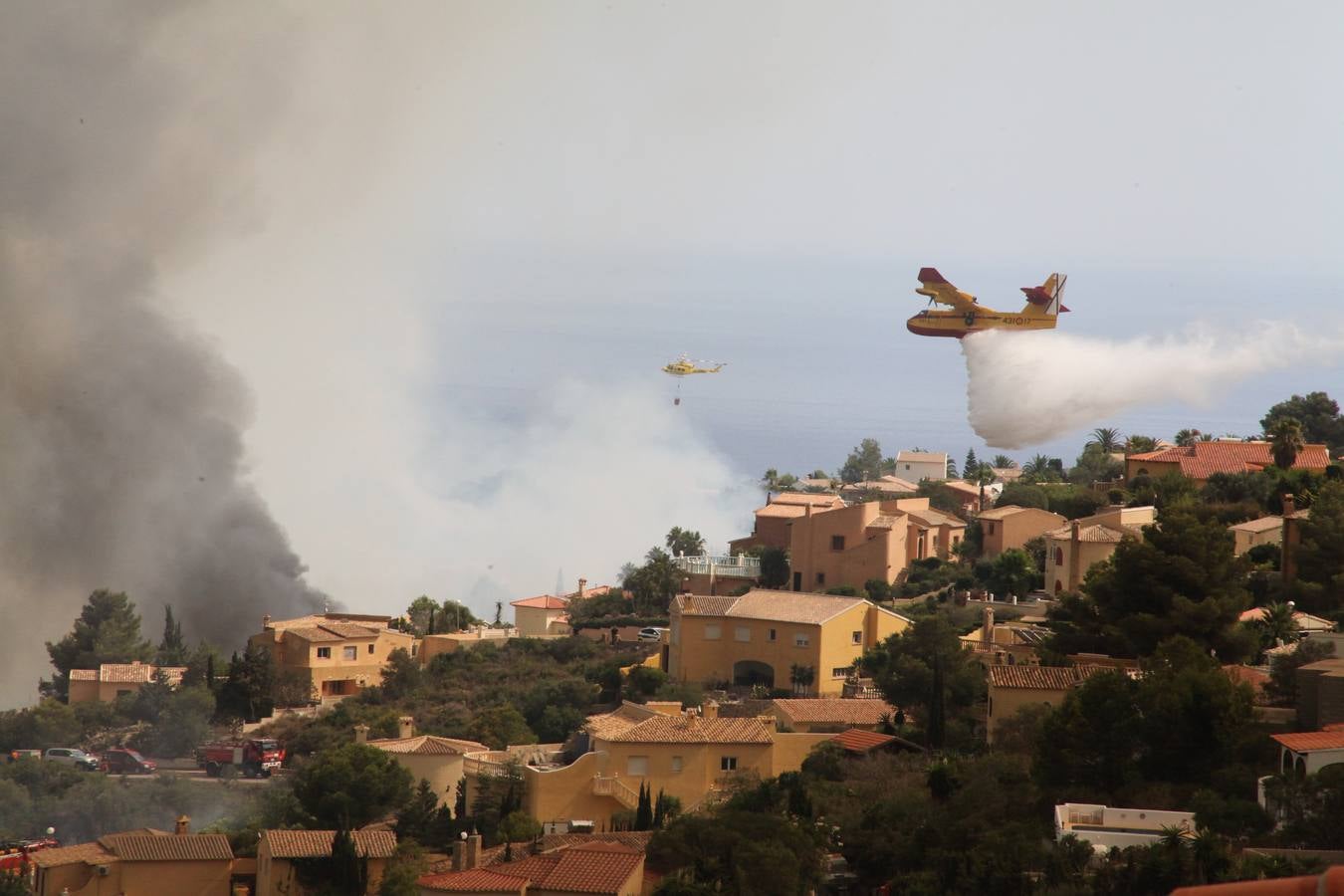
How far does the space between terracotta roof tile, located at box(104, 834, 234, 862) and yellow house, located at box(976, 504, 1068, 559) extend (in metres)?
24.9

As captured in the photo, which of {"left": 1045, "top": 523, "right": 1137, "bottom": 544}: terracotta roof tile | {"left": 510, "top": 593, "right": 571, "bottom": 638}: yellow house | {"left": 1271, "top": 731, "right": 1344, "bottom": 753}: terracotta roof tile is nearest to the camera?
{"left": 1271, "top": 731, "right": 1344, "bottom": 753}: terracotta roof tile

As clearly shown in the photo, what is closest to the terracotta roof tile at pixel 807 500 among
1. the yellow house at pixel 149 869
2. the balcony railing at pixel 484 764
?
the balcony railing at pixel 484 764

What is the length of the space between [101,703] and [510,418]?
119903mm

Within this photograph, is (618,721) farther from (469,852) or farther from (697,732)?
(469,852)

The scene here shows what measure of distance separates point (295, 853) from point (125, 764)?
18.3 metres

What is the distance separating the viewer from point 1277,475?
46406mm

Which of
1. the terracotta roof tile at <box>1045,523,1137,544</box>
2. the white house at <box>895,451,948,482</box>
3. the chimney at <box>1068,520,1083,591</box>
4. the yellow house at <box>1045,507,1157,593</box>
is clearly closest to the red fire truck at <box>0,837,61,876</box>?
the chimney at <box>1068,520,1083,591</box>

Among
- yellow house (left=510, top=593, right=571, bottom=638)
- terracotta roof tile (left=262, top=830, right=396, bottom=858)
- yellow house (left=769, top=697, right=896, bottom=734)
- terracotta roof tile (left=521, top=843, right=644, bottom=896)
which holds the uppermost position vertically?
yellow house (left=510, top=593, right=571, bottom=638)

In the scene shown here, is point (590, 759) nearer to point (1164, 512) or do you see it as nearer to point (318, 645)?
point (1164, 512)

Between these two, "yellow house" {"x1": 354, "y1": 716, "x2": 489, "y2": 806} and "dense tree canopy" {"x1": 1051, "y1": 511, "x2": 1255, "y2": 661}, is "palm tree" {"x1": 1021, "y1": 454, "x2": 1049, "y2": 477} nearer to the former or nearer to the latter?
"dense tree canopy" {"x1": 1051, "y1": 511, "x2": 1255, "y2": 661}

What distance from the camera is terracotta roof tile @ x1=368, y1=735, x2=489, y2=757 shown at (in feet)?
118

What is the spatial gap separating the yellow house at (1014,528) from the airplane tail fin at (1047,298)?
13.4 m

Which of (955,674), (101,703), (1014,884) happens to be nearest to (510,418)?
(101,703)

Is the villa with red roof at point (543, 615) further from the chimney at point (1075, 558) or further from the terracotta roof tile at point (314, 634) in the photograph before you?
the chimney at point (1075, 558)
